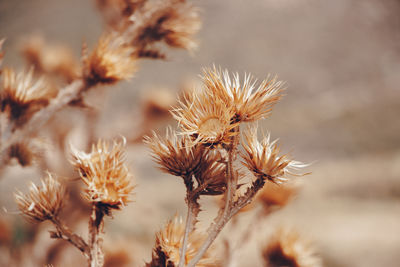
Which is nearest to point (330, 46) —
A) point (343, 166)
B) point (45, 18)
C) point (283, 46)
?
point (283, 46)

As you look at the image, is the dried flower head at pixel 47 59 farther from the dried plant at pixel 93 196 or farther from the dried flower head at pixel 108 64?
the dried plant at pixel 93 196

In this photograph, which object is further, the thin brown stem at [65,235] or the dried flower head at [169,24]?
the dried flower head at [169,24]

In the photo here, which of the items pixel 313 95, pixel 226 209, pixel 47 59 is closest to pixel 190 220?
pixel 226 209

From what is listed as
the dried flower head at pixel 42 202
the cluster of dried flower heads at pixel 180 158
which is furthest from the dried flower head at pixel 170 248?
the dried flower head at pixel 42 202

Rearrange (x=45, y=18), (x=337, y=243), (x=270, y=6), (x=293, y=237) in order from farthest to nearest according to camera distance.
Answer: (x=270, y=6) → (x=45, y=18) → (x=337, y=243) → (x=293, y=237)

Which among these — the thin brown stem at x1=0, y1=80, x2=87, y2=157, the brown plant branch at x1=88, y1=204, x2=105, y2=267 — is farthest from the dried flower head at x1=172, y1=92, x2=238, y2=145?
the thin brown stem at x1=0, y1=80, x2=87, y2=157

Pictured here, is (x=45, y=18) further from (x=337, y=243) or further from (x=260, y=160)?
(x=260, y=160)

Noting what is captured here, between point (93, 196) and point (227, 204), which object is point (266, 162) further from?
point (93, 196)
